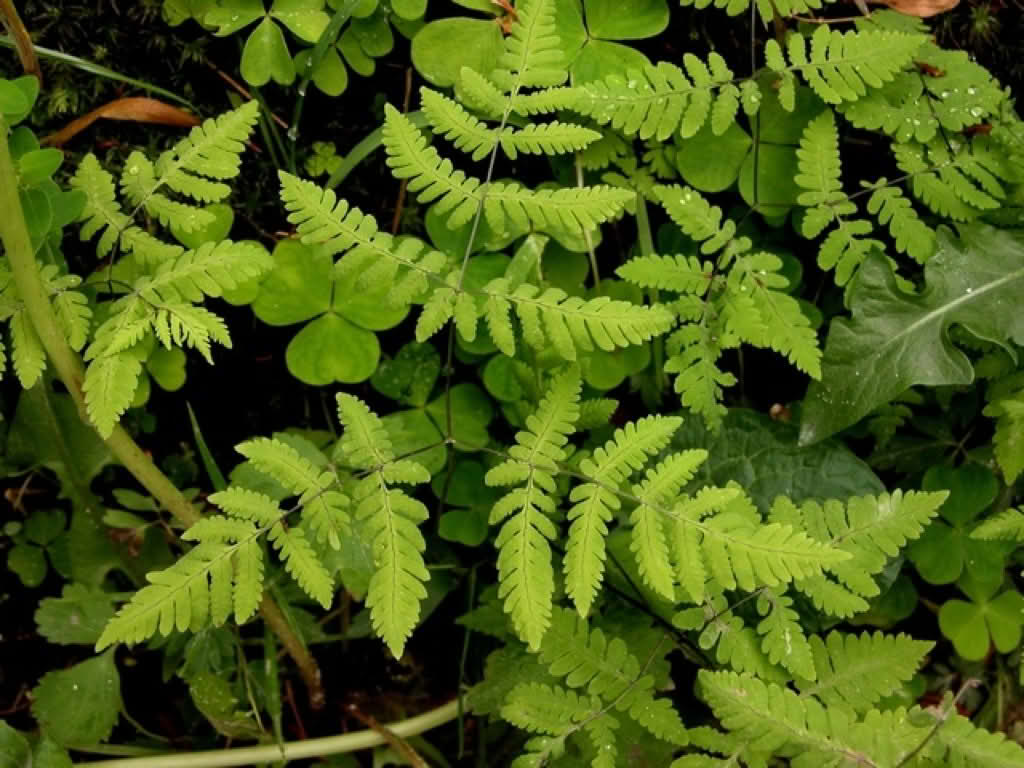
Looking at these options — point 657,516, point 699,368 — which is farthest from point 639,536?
point 699,368

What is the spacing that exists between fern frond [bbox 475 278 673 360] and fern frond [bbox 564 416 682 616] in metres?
0.19

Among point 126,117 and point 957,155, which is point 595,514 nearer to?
point 957,155

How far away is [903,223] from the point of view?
230 centimetres

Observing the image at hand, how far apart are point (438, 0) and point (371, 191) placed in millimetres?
511

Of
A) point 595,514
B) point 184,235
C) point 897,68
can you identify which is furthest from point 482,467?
point 897,68

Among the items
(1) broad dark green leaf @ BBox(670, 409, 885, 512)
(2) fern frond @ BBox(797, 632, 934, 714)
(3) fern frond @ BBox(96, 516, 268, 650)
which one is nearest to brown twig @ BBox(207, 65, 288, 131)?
(3) fern frond @ BBox(96, 516, 268, 650)

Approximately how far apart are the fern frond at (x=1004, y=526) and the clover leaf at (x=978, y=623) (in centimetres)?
45

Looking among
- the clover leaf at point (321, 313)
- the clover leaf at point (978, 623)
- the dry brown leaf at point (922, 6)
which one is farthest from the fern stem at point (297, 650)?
the dry brown leaf at point (922, 6)

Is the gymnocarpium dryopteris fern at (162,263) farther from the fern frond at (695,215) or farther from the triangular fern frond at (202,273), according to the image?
the fern frond at (695,215)

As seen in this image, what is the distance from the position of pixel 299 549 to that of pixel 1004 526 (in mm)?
1564

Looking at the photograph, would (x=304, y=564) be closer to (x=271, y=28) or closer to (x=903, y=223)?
(x=271, y=28)

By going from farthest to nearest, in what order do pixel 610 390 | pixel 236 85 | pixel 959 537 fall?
pixel 610 390 → pixel 959 537 → pixel 236 85

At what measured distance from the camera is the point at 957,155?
2.34 metres

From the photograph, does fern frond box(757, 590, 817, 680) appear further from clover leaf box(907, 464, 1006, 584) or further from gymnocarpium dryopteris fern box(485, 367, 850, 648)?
clover leaf box(907, 464, 1006, 584)
